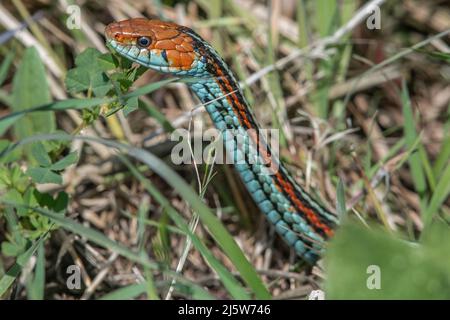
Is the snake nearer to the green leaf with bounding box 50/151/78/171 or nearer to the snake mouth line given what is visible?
the snake mouth line

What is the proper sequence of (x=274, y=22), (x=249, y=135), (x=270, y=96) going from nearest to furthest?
1. (x=249, y=135)
2. (x=270, y=96)
3. (x=274, y=22)

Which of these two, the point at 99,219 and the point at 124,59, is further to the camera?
the point at 99,219

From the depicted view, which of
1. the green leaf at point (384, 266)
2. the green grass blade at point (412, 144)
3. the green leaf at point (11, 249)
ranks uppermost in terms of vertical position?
the green grass blade at point (412, 144)

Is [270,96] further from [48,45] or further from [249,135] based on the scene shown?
[48,45]

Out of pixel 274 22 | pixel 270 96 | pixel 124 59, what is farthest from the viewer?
pixel 274 22

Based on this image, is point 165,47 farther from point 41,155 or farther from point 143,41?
point 41,155

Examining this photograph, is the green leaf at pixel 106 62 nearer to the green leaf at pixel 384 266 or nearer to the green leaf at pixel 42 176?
the green leaf at pixel 42 176

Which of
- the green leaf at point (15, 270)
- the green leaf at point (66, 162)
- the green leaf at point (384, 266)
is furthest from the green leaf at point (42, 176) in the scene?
the green leaf at point (384, 266)
